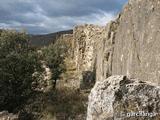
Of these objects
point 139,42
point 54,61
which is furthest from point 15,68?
point 54,61

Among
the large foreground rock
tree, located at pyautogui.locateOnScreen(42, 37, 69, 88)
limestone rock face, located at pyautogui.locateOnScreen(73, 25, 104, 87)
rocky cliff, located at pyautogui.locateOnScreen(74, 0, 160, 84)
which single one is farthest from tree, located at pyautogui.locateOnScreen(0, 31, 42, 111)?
the large foreground rock

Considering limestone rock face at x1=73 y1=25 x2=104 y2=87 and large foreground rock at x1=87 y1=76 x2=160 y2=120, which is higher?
limestone rock face at x1=73 y1=25 x2=104 y2=87

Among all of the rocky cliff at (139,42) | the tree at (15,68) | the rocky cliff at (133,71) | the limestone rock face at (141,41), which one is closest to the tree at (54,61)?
the tree at (15,68)

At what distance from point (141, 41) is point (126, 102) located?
7825 millimetres

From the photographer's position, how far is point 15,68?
29.7 m

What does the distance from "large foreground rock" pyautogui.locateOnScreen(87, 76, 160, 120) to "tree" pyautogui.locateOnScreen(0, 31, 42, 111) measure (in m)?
21.1

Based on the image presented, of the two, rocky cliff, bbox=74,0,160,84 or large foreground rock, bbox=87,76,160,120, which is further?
rocky cliff, bbox=74,0,160,84

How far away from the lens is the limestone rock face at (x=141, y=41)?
1327cm

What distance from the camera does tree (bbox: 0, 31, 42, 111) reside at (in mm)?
28453

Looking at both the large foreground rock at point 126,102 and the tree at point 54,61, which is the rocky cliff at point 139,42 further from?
the tree at point 54,61

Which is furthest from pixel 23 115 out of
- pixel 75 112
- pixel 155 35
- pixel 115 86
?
pixel 115 86

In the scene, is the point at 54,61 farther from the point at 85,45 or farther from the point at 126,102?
the point at 126,102

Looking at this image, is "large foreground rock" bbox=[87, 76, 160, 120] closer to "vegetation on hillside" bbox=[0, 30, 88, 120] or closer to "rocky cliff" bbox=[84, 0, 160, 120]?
"rocky cliff" bbox=[84, 0, 160, 120]

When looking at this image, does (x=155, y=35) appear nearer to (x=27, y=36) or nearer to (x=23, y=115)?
(x=23, y=115)
